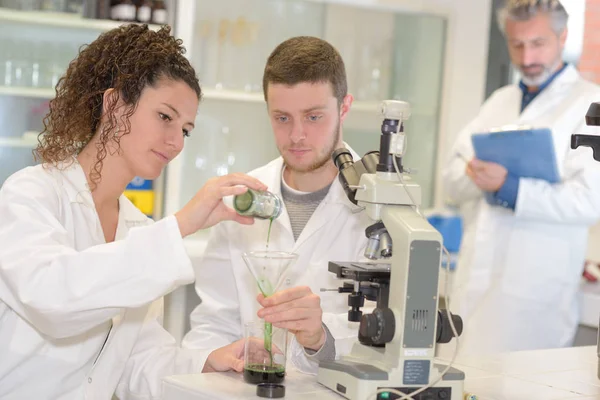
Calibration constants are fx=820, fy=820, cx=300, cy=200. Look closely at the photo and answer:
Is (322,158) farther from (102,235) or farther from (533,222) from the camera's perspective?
(533,222)

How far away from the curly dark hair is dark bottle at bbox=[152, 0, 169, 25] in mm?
1734

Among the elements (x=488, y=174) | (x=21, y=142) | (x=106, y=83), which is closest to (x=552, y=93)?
(x=488, y=174)

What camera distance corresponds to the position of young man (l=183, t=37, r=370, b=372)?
216cm

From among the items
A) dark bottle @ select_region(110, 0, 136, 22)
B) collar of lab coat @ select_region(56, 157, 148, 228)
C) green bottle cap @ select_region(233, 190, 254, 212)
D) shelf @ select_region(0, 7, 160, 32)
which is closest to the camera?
green bottle cap @ select_region(233, 190, 254, 212)

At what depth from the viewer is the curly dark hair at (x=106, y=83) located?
1883 millimetres

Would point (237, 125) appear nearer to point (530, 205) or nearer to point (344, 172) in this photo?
point (530, 205)

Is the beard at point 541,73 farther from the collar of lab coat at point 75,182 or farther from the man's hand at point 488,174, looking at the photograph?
the collar of lab coat at point 75,182

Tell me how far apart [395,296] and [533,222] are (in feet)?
6.25

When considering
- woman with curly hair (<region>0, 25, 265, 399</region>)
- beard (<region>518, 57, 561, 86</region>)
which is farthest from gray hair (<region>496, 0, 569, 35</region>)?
woman with curly hair (<region>0, 25, 265, 399</region>)

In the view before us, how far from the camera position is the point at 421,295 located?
55.3 inches

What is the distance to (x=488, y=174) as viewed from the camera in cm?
315

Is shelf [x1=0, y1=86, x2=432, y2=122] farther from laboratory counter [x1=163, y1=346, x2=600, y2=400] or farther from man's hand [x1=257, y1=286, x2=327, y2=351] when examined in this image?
man's hand [x1=257, y1=286, x2=327, y2=351]

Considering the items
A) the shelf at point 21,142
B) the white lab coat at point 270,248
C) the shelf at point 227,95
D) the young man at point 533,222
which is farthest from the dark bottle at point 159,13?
the white lab coat at point 270,248

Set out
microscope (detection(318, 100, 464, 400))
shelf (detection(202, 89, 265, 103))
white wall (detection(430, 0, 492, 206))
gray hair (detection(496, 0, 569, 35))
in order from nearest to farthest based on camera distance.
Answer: microscope (detection(318, 100, 464, 400)), gray hair (detection(496, 0, 569, 35)), shelf (detection(202, 89, 265, 103)), white wall (detection(430, 0, 492, 206))
